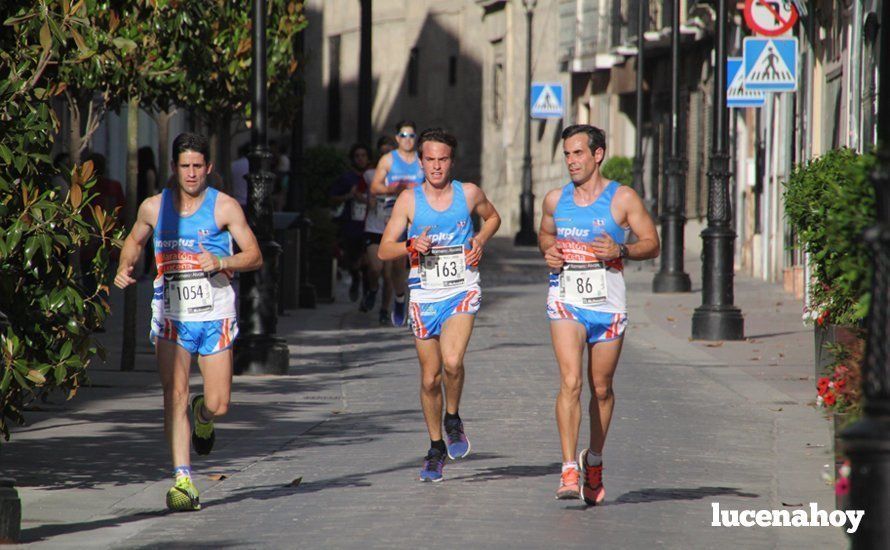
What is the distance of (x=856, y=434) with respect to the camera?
201 inches

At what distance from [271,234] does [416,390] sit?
2100mm

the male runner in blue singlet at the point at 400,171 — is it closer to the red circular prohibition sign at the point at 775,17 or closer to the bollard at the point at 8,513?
the red circular prohibition sign at the point at 775,17

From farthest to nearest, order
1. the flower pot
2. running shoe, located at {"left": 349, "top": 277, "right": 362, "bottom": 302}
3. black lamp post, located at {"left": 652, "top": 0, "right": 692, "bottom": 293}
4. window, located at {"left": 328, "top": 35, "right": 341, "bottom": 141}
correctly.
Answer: window, located at {"left": 328, "top": 35, "right": 341, "bottom": 141} < black lamp post, located at {"left": 652, "top": 0, "right": 692, "bottom": 293} < running shoe, located at {"left": 349, "top": 277, "right": 362, "bottom": 302} < the flower pot

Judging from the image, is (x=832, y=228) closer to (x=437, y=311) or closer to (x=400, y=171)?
(x=437, y=311)

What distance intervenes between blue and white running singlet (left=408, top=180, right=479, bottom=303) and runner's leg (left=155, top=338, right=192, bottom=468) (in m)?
1.42

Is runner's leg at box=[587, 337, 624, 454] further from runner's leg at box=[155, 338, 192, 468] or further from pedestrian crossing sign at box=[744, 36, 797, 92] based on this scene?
pedestrian crossing sign at box=[744, 36, 797, 92]

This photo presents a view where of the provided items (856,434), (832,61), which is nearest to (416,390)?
(856,434)

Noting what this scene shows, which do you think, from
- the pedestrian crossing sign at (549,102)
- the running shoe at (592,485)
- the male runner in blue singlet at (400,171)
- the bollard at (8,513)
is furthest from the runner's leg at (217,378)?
the pedestrian crossing sign at (549,102)

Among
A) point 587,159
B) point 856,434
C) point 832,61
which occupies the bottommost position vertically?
point 856,434

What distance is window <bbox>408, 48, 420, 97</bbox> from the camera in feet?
193

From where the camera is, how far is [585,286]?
8516mm

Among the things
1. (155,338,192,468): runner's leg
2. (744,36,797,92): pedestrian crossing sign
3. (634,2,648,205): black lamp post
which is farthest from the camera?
(634,2,648,205): black lamp post

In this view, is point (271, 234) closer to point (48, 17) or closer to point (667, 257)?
point (48, 17)

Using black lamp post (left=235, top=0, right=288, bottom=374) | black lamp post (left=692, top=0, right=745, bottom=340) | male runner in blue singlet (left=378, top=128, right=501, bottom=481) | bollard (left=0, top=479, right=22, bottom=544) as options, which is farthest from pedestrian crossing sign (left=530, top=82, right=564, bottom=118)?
bollard (left=0, top=479, right=22, bottom=544)
